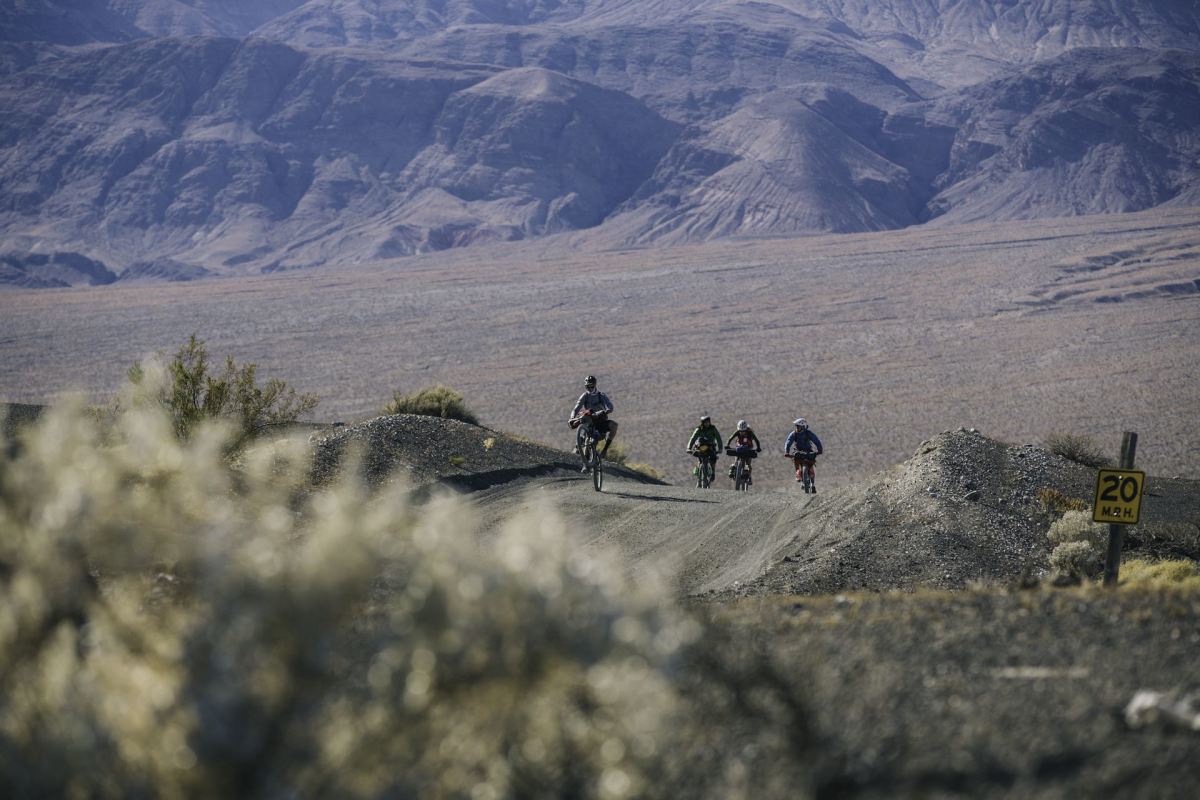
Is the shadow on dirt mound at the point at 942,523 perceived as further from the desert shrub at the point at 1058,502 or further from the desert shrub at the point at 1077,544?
the desert shrub at the point at 1077,544

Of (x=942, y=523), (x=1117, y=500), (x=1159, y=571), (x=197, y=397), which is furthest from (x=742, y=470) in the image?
(x=1117, y=500)

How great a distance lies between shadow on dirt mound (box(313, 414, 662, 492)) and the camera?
2338 cm

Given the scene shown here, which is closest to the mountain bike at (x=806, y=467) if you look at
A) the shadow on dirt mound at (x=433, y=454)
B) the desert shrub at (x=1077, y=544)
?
the shadow on dirt mound at (x=433, y=454)

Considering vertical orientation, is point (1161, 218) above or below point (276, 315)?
above

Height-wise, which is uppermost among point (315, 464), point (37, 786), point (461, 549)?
point (461, 549)

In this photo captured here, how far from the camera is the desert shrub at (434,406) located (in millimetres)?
32312

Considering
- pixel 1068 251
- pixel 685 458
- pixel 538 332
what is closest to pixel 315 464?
pixel 685 458

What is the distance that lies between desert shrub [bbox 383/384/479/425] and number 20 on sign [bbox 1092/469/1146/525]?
68.2 feet

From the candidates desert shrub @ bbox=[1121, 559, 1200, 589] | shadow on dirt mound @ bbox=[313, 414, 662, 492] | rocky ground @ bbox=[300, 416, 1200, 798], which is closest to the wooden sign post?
rocky ground @ bbox=[300, 416, 1200, 798]

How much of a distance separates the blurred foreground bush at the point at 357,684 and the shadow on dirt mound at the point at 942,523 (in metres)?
8.99

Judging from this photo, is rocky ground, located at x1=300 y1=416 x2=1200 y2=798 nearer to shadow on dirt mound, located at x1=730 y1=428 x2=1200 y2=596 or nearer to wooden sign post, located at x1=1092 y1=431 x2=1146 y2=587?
shadow on dirt mound, located at x1=730 y1=428 x2=1200 y2=596

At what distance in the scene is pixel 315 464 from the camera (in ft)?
74.1

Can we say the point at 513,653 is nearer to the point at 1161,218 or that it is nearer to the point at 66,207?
the point at 1161,218

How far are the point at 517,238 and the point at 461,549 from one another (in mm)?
175819
